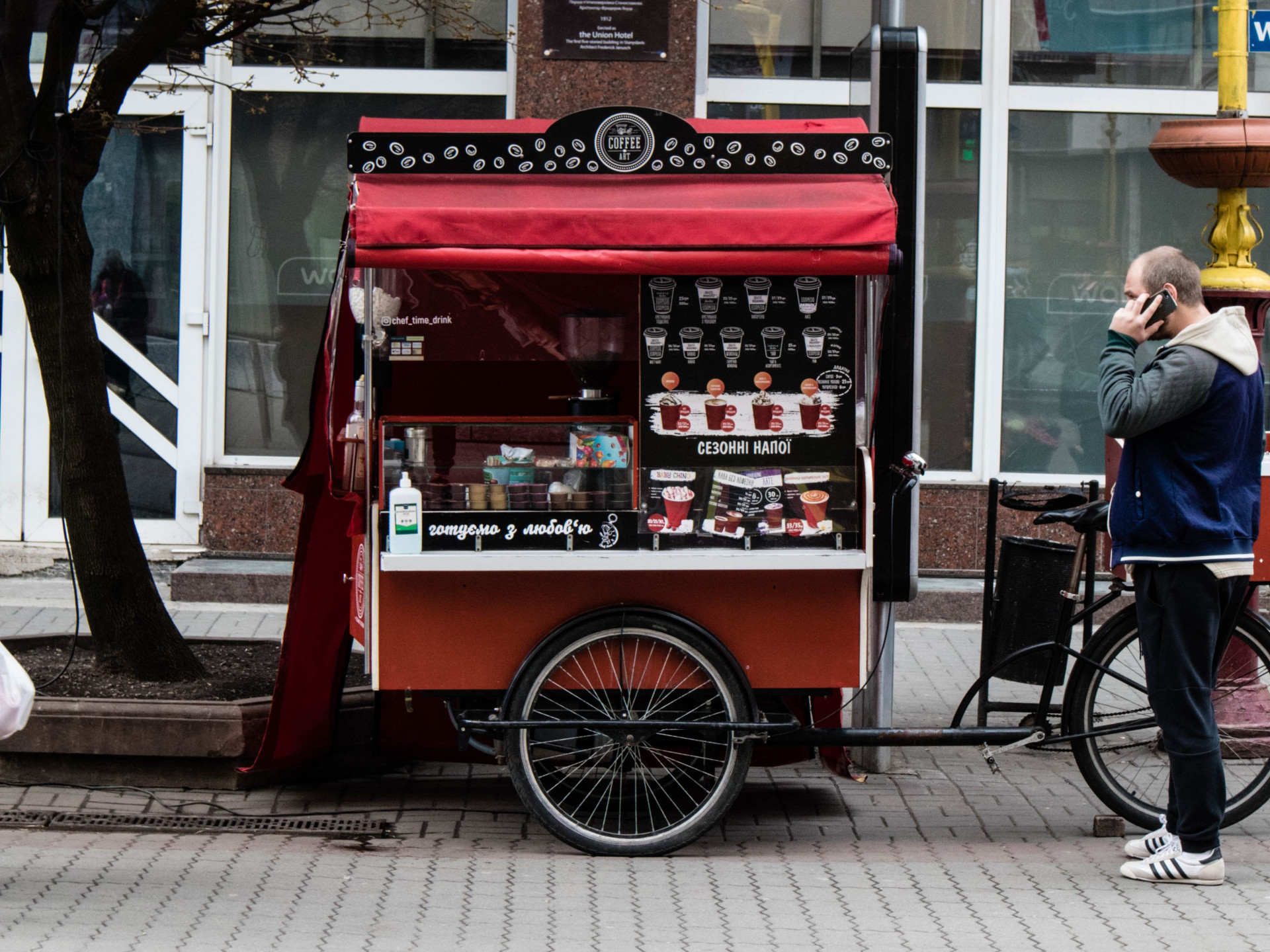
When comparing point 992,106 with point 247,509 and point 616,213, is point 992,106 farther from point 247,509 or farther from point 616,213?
point 616,213

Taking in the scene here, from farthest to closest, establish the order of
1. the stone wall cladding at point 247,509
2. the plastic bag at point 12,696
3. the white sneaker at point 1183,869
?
the stone wall cladding at point 247,509 < the white sneaker at point 1183,869 < the plastic bag at point 12,696

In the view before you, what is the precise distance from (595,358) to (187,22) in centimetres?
210

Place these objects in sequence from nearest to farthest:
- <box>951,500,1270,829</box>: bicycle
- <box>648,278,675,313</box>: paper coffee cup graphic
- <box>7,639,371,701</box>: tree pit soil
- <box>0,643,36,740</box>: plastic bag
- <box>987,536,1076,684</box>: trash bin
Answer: <box>0,643,36,740</box>: plastic bag < <box>648,278,675,313</box>: paper coffee cup graphic < <box>951,500,1270,829</box>: bicycle < <box>7,639,371,701</box>: tree pit soil < <box>987,536,1076,684</box>: trash bin

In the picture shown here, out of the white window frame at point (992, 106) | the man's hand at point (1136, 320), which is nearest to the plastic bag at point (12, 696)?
the man's hand at point (1136, 320)

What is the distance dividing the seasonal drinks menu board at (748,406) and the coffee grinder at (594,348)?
0.37 m

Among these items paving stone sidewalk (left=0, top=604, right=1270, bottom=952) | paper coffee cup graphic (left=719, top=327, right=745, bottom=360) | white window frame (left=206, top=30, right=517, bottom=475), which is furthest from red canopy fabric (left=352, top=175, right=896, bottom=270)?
white window frame (left=206, top=30, right=517, bottom=475)

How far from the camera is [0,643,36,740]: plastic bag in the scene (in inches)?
161

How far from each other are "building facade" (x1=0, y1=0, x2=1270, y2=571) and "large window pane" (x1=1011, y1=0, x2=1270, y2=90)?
0.01 meters

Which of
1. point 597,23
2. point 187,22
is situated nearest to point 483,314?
point 187,22

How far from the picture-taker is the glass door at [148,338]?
9391 mm

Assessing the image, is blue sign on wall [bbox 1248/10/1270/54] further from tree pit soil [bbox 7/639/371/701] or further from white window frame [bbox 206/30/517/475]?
tree pit soil [bbox 7/639/371/701]

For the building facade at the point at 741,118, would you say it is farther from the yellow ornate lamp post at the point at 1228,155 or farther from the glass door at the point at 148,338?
the yellow ornate lamp post at the point at 1228,155

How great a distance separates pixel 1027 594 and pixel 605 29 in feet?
15.5

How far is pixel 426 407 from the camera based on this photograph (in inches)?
221
